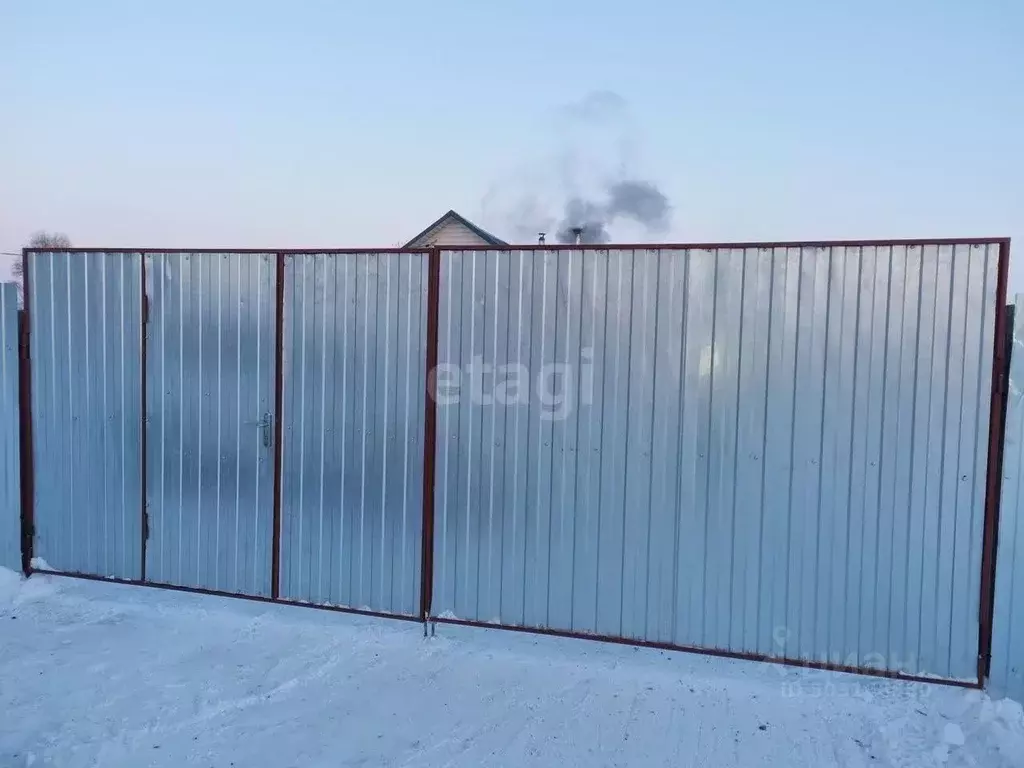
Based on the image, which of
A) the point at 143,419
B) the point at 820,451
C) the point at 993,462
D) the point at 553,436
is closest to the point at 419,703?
the point at 553,436

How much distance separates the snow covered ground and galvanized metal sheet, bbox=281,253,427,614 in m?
0.38

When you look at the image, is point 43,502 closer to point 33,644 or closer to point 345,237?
point 33,644

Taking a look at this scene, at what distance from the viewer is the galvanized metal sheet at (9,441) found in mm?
4691

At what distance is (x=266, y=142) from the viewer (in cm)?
891

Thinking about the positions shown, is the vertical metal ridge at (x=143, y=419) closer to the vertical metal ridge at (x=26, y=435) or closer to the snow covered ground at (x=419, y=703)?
the snow covered ground at (x=419, y=703)

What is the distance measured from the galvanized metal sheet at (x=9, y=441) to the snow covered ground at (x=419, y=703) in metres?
0.75

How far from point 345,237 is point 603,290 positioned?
11421mm

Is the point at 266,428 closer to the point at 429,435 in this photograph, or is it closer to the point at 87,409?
the point at 429,435

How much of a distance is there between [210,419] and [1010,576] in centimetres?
534

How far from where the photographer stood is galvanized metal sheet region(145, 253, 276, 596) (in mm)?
4336

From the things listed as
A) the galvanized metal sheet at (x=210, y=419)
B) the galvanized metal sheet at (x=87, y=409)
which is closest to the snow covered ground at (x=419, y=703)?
the galvanized metal sheet at (x=210, y=419)

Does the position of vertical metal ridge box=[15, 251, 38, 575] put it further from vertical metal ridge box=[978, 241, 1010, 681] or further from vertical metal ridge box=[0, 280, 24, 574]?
vertical metal ridge box=[978, 241, 1010, 681]

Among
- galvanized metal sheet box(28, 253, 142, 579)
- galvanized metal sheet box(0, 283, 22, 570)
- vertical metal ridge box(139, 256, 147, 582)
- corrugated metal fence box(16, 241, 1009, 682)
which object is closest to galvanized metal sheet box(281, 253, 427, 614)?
corrugated metal fence box(16, 241, 1009, 682)

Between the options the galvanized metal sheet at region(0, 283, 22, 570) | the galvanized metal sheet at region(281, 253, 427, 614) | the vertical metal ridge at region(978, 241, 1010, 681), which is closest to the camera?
the vertical metal ridge at region(978, 241, 1010, 681)
